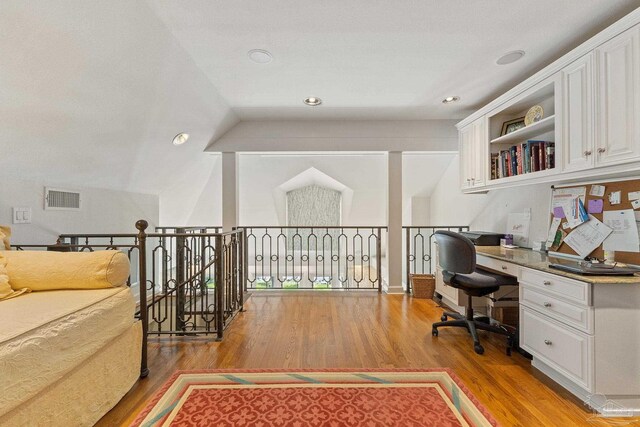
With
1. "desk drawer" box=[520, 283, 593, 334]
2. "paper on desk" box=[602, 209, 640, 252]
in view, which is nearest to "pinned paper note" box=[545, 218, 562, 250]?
"paper on desk" box=[602, 209, 640, 252]

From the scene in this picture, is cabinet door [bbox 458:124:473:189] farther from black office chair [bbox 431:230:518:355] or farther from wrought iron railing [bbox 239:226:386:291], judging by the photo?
wrought iron railing [bbox 239:226:386:291]

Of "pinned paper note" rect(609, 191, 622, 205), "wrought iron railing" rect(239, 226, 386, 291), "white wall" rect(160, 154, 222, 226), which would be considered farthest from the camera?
"wrought iron railing" rect(239, 226, 386, 291)

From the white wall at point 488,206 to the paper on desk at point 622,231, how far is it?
538mm

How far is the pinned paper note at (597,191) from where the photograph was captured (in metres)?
1.94

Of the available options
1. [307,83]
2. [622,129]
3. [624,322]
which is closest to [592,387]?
[624,322]

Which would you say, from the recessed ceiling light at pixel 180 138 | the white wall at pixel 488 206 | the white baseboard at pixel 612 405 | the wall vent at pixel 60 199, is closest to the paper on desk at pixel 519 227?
the white wall at pixel 488 206

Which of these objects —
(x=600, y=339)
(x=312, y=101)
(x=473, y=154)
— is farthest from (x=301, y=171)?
(x=600, y=339)

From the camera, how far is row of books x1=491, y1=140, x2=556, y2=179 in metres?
2.16

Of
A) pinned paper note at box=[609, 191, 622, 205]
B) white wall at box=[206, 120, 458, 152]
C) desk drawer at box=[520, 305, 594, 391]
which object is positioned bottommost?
desk drawer at box=[520, 305, 594, 391]

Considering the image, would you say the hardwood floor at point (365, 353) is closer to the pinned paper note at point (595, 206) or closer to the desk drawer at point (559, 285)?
the desk drawer at point (559, 285)

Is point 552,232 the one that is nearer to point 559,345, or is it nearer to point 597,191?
point 597,191

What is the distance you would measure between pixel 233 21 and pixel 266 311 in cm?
267

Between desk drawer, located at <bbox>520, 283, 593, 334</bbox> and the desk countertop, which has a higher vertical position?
the desk countertop

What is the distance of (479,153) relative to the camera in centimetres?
289
